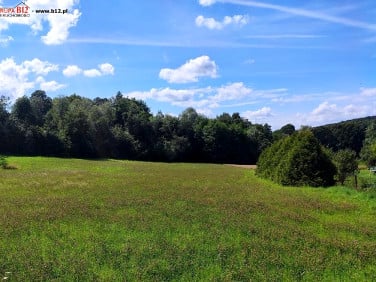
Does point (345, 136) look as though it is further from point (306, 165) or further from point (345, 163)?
point (306, 165)

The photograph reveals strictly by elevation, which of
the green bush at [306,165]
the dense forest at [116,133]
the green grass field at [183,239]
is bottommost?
the green grass field at [183,239]

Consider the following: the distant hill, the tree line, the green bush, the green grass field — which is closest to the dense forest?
the tree line

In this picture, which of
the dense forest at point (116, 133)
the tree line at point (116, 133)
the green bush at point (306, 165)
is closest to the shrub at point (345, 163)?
the green bush at point (306, 165)

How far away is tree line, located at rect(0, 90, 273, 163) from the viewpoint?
2537 inches

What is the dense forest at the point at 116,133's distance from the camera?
64438 mm

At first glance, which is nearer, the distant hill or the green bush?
the green bush

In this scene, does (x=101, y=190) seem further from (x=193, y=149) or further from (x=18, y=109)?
(x=193, y=149)

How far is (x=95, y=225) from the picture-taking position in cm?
1185

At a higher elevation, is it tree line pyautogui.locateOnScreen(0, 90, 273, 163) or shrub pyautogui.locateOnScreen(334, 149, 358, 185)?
tree line pyautogui.locateOnScreen(0, 90, 273, 163)

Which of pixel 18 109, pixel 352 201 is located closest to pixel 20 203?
pixel 352 201

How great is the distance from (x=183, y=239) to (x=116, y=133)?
226 feet

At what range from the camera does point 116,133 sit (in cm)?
7775

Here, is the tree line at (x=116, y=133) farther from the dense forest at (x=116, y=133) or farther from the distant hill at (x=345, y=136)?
the distant hill at (x=345, y=136)

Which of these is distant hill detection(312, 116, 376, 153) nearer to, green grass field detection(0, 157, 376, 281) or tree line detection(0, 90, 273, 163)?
tree line detection(0, 90, 273, 163)
